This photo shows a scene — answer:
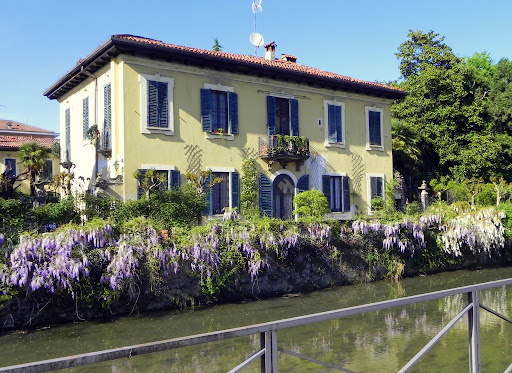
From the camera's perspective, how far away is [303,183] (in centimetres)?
1975

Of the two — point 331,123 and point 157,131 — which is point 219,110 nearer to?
point 157,131

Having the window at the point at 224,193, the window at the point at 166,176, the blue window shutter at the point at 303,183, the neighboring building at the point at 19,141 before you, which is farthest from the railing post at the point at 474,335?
the neighboring building at the point at 19,141

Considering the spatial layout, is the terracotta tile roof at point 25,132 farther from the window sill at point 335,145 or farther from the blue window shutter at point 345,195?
the blue window shutter at point 345,195

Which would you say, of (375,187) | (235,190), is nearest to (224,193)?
(235,190)

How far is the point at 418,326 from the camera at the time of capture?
11.0m

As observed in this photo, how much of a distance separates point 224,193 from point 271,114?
145 inches

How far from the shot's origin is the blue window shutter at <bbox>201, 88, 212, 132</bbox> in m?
17.4

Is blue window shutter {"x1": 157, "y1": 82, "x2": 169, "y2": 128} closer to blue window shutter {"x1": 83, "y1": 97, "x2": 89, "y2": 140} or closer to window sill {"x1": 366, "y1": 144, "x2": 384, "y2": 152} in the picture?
blue window shutter {"x1": 83, "y1": 97, "x2": 89, "y2": 140}

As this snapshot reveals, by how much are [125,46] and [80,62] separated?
301 centimetres

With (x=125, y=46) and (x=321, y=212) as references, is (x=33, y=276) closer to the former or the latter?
(x=125, y=46)

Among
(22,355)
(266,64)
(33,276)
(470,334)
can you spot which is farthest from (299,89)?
(470,334)

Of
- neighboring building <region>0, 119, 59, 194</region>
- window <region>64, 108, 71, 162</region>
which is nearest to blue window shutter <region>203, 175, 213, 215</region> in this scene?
window <region>64, 108, 71, 162</region>

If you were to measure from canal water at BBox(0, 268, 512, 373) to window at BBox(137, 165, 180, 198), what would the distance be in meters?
4.71

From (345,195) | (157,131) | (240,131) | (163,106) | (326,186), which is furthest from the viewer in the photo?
(345,195)
